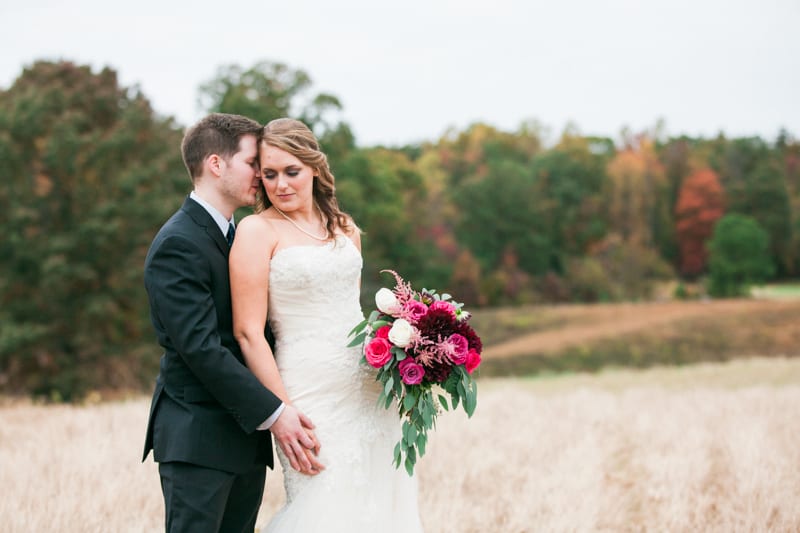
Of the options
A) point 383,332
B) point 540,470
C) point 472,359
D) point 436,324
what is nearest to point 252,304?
point 383,332

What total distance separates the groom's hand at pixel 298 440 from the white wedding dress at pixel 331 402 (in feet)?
0.28

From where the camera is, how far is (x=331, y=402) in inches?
153

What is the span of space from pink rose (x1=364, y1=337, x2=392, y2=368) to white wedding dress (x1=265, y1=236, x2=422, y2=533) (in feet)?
1.07

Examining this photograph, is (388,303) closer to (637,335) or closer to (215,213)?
(215,213)

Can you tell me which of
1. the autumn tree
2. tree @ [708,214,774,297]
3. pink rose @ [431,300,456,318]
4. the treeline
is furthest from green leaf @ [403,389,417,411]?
the autumn tree

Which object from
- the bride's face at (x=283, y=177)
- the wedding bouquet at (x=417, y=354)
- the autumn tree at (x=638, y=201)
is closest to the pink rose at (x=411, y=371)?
the wedding bouquet at (x=417, y=354)

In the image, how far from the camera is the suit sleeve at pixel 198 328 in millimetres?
3350

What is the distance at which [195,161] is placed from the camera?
3.76m

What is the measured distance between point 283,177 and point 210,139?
43 cm

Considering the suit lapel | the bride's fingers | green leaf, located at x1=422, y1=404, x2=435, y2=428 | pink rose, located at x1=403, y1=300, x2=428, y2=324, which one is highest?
the suit lapel

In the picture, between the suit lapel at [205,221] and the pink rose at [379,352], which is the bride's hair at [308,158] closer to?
the suit lapel at [205,221]

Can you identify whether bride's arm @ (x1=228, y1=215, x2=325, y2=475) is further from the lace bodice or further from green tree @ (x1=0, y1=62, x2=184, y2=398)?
green tree @ (x1=0, y1=62, x2=184, y2=398)

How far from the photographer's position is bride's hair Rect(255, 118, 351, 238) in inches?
151

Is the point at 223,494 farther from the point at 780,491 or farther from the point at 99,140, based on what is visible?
the point at 99,140
